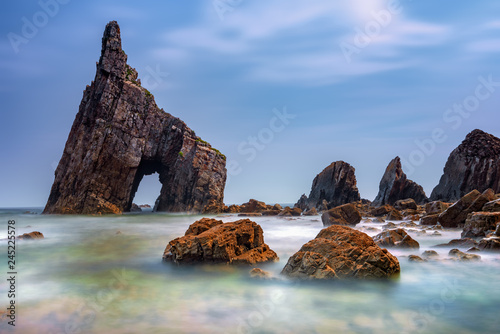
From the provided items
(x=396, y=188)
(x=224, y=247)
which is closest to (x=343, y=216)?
(x=224, y=247)

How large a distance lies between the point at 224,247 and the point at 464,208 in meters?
15.0

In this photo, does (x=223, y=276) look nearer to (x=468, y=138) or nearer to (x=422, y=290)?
(x=422, y=290)

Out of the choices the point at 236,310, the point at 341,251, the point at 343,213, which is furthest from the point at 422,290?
the point at 343,213

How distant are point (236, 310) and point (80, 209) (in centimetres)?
4202

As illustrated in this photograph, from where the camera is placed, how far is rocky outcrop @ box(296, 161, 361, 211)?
5588 cm

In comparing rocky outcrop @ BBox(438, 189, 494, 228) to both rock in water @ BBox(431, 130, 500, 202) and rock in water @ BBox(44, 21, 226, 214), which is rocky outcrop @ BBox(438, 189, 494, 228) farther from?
rock in water @ BBox(44, 21, 226, 214)

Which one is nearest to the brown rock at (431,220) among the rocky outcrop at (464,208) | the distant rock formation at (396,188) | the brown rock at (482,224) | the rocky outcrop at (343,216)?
the rocky outcrop at (464,208)

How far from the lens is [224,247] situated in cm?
1057

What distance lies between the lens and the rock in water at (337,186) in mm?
55875

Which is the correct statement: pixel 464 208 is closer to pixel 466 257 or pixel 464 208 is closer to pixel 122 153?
A: pixel 466 257

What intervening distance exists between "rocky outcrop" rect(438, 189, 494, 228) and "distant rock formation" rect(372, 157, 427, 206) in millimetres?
27924

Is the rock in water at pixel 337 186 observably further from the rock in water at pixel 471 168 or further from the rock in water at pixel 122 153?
the rock in water at pixel 122 153

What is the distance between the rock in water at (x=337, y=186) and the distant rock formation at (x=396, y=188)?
6886 mm

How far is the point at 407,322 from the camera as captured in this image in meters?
6.18
